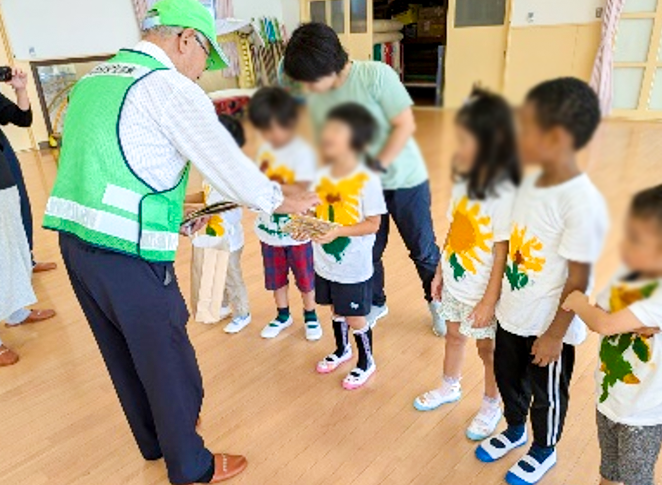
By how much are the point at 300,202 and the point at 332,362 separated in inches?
59.7

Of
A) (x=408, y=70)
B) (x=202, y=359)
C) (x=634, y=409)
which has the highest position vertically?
(x=408, y=70)

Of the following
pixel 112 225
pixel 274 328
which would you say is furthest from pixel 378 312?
pixel 112 225

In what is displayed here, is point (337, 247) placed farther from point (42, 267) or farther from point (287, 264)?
point (42, 267)

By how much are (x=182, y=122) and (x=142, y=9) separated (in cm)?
629

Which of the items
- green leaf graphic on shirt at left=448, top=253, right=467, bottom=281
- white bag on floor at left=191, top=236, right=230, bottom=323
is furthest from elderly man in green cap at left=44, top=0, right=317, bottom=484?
green leaf graphic on shirt at left=448, top=253, right=467, bottom=281

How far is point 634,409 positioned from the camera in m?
1.15

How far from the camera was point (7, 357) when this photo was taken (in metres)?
2.21

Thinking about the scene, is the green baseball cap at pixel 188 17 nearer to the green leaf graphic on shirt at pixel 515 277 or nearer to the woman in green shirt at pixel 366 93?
the woman in green shirt at pixel 366 93

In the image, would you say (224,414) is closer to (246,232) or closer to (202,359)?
(202,359)

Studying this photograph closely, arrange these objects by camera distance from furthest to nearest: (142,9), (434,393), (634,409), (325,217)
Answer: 1. (142,9)
2. (434,393)
3. (634,409)
4. (325,217)

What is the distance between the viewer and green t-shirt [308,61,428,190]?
430 millimetres

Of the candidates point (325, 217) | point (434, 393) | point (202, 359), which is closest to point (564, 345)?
point (434, 393)

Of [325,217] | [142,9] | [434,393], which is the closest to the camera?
[325,217]

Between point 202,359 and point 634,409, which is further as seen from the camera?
point 202,359
